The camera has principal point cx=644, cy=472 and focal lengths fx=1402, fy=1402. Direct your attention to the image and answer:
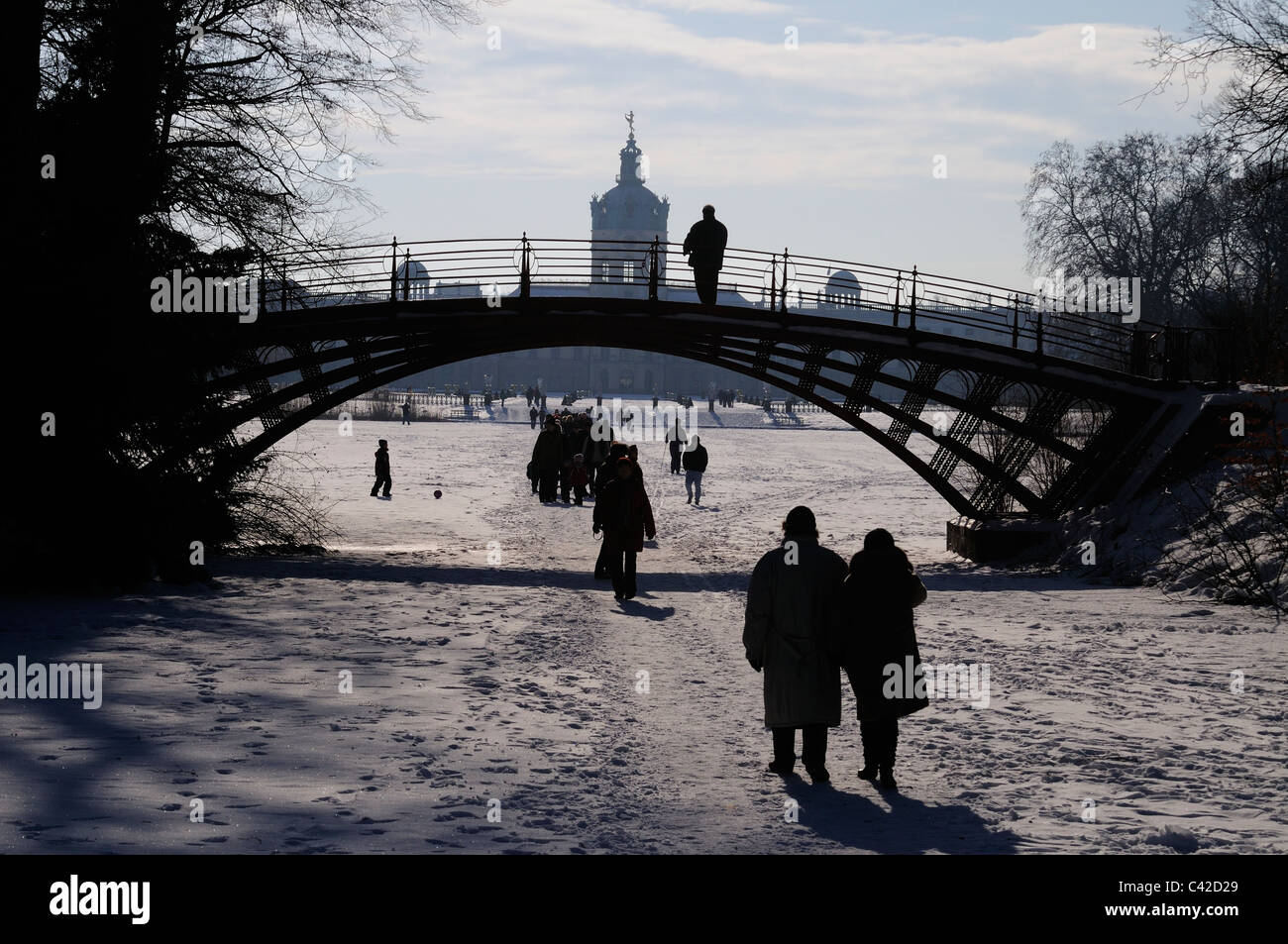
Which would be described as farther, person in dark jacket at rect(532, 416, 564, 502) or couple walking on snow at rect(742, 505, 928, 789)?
person in dark jacket at rect(532, 416, 564, 502)

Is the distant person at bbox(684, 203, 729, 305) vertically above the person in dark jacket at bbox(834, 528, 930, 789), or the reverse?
the distant person at bbox(684, 203, 729, 305)

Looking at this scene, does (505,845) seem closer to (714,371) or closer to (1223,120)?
(1223,120)

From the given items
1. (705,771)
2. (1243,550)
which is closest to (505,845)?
(705,771)

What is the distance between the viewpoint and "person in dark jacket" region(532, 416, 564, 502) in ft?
94.2

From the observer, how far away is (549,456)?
2902 cm

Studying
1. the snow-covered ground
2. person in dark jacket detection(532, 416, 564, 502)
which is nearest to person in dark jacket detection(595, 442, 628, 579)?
the snow-covered ground

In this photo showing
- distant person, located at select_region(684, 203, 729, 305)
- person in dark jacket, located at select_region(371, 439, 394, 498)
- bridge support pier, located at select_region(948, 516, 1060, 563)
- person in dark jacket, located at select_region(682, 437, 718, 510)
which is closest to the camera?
distant person, located at select_region(684, 203, 729, 305)

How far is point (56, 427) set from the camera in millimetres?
14875

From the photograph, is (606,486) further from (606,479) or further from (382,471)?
(382,471)

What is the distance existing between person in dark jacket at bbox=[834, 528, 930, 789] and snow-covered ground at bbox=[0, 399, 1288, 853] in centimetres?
30

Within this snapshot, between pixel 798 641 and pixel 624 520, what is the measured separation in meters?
7.56

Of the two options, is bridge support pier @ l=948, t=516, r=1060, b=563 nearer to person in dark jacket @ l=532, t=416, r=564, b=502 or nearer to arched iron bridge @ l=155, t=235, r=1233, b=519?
arched iron bridge @ l=155, t=235, r=1233, b=519

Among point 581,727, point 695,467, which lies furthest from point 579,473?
point 581,727
